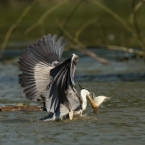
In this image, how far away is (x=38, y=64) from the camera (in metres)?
8.37

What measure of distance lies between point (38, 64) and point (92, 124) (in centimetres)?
110

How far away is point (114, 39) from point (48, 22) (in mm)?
8187

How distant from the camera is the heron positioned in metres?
8.08

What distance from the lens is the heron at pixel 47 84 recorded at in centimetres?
808

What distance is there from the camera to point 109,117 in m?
8.55

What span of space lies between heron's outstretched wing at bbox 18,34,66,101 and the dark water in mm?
440

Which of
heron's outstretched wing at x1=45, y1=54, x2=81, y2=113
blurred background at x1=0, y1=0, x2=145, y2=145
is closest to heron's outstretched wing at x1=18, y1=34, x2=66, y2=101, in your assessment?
heron's outstretched wing at x1=45, y1=54, x2=81, y2=113

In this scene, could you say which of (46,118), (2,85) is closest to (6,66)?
(2,85)

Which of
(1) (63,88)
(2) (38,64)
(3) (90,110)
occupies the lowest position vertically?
(3) (90,110)

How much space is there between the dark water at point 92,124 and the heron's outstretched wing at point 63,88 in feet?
0.80

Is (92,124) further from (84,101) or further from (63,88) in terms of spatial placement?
(63,88)

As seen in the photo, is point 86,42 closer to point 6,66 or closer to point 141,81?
point 6,66

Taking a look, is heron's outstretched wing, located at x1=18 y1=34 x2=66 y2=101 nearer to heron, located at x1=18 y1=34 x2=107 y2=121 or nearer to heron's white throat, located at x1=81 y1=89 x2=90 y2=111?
heron, located at x1=18 y1=34 x2=107 y2=121

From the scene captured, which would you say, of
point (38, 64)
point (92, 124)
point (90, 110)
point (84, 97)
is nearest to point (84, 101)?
point (84, 97)
